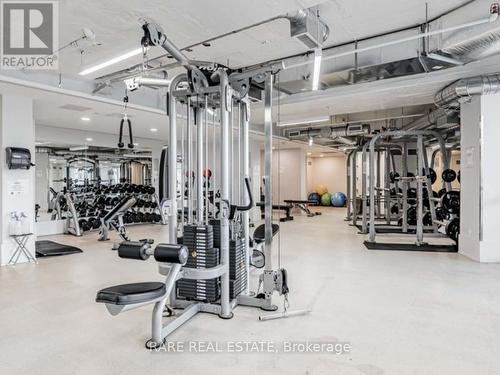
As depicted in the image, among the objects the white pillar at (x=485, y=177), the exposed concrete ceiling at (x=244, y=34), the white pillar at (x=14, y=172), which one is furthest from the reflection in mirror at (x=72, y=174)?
the white pillar at (x=485, y=177)

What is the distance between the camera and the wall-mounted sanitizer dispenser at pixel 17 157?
189 inches

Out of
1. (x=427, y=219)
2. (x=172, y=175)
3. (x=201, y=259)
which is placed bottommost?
(x=427, y=219)

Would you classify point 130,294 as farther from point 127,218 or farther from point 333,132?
point 333,132

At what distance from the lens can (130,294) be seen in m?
2.15

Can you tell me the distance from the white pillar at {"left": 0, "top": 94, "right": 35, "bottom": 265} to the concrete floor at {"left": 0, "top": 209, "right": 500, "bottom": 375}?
22.5 inches

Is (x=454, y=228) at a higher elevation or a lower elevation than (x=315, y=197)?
lower

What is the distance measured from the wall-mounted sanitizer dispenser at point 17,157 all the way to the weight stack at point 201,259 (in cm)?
342

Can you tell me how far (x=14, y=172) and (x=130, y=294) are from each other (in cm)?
403

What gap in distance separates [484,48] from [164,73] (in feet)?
12.8

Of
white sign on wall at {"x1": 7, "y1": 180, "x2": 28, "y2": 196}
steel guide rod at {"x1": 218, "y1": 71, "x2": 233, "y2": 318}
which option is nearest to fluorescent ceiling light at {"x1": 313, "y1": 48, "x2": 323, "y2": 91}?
steel guide rod at {"x1": 218, "y1": 71, "x2": 233, "y2": 318}

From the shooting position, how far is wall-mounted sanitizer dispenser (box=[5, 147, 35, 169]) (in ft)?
15.7

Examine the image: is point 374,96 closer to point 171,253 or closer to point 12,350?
point 171,253

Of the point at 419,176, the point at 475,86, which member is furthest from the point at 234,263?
the point at 419,176

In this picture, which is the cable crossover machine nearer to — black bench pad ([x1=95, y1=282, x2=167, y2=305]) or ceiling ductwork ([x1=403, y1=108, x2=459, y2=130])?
black bench pad ([x1=95, y1=282, x2=167, y2=305])
